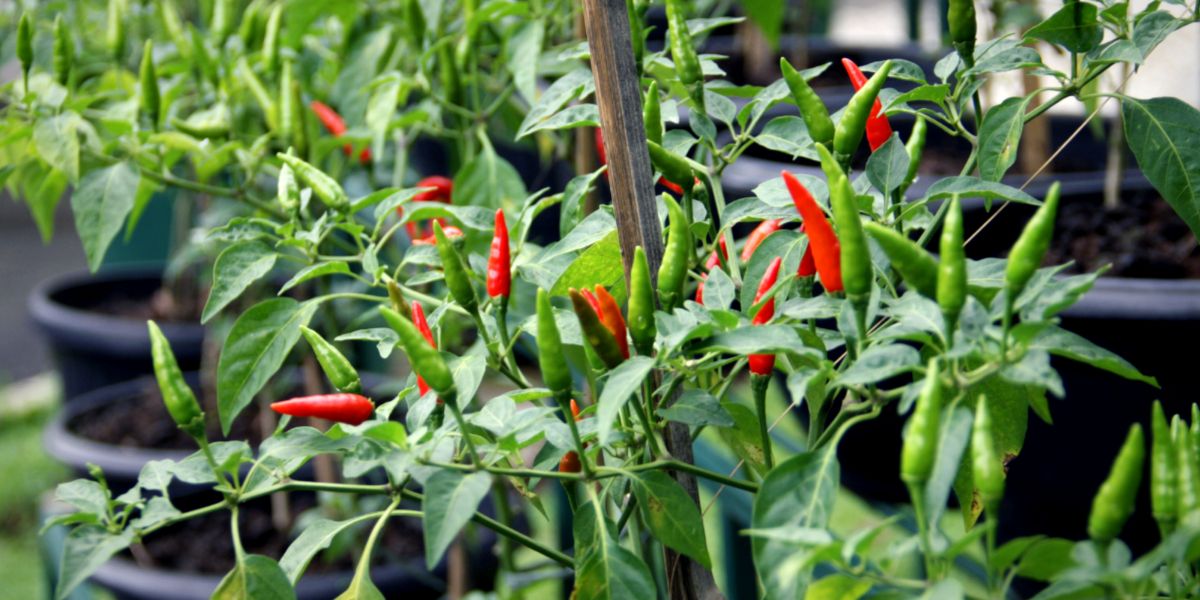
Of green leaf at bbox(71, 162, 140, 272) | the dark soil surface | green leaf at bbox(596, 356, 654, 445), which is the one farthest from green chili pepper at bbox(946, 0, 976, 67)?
the dark soil surface

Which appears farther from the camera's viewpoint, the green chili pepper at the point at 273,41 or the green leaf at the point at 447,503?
the green chili pepper at the point at 273,41

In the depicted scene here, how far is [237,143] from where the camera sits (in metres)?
0.90

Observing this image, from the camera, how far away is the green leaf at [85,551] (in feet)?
1.65

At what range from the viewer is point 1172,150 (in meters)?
0.57

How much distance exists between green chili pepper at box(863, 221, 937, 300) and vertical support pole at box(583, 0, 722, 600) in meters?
0.12

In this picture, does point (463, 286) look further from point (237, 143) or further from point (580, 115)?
point (237, 143)

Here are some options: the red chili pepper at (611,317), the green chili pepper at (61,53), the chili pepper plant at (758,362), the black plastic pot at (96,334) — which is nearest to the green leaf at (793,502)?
the chili pepper plant at (758,362)

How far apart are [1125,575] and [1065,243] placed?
758 millimetres

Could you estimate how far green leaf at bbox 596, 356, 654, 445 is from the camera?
44 cm

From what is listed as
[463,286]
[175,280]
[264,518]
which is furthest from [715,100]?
[175,280]

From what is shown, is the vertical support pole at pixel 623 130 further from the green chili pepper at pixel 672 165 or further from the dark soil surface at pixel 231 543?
the dark soil surface at pixel 231 543

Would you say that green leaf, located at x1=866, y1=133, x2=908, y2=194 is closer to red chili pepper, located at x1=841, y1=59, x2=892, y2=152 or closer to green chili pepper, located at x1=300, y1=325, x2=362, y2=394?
red chili pepper, located at x1=841, y1=59, x2=892, y2=152

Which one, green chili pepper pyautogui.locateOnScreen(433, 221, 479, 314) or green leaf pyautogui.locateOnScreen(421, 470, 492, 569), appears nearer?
green leaf pyautogui.locateOnScreen(421, 470, 492, 569)

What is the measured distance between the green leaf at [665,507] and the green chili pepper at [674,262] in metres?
0.07
